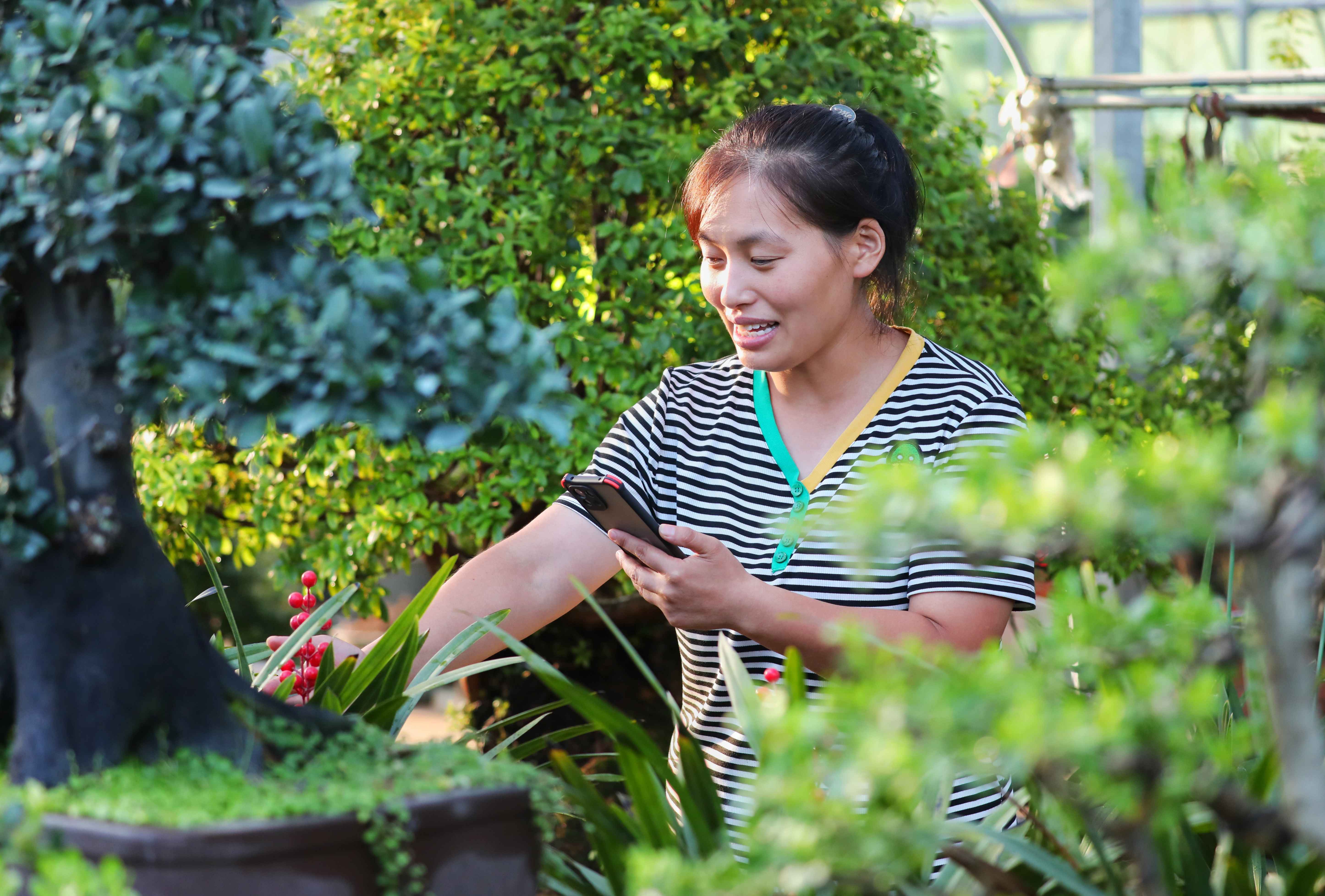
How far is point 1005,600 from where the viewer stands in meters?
1.55

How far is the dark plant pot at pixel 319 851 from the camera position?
0.84 meters

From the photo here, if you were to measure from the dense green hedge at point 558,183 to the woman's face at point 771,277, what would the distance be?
0.70 meters

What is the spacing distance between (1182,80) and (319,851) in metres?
2.85

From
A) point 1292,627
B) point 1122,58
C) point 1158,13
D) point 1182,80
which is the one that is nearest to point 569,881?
point 1292,627

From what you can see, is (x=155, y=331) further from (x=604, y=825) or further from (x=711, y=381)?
(x=711, y=381)

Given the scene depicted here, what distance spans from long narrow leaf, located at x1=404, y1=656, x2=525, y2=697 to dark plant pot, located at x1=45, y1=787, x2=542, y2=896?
333mm

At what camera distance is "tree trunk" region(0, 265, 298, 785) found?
96 cm

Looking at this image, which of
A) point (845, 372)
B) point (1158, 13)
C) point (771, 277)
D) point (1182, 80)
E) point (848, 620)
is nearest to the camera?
point (848, 620)

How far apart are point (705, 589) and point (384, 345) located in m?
0.66

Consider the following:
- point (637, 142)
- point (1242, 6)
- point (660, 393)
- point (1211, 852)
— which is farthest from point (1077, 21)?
point (1211, 852)

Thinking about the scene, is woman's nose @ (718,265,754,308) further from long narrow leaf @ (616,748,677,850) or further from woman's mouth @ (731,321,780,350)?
long narrow leaf @ (616,748,677,850)

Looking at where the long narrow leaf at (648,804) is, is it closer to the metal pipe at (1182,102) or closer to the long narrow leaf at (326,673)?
the long narrow leaf at (326,673)

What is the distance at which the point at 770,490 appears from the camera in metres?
1.67

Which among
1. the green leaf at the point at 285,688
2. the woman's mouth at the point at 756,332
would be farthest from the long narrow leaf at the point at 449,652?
the woman's mouth at the point at 756,332
